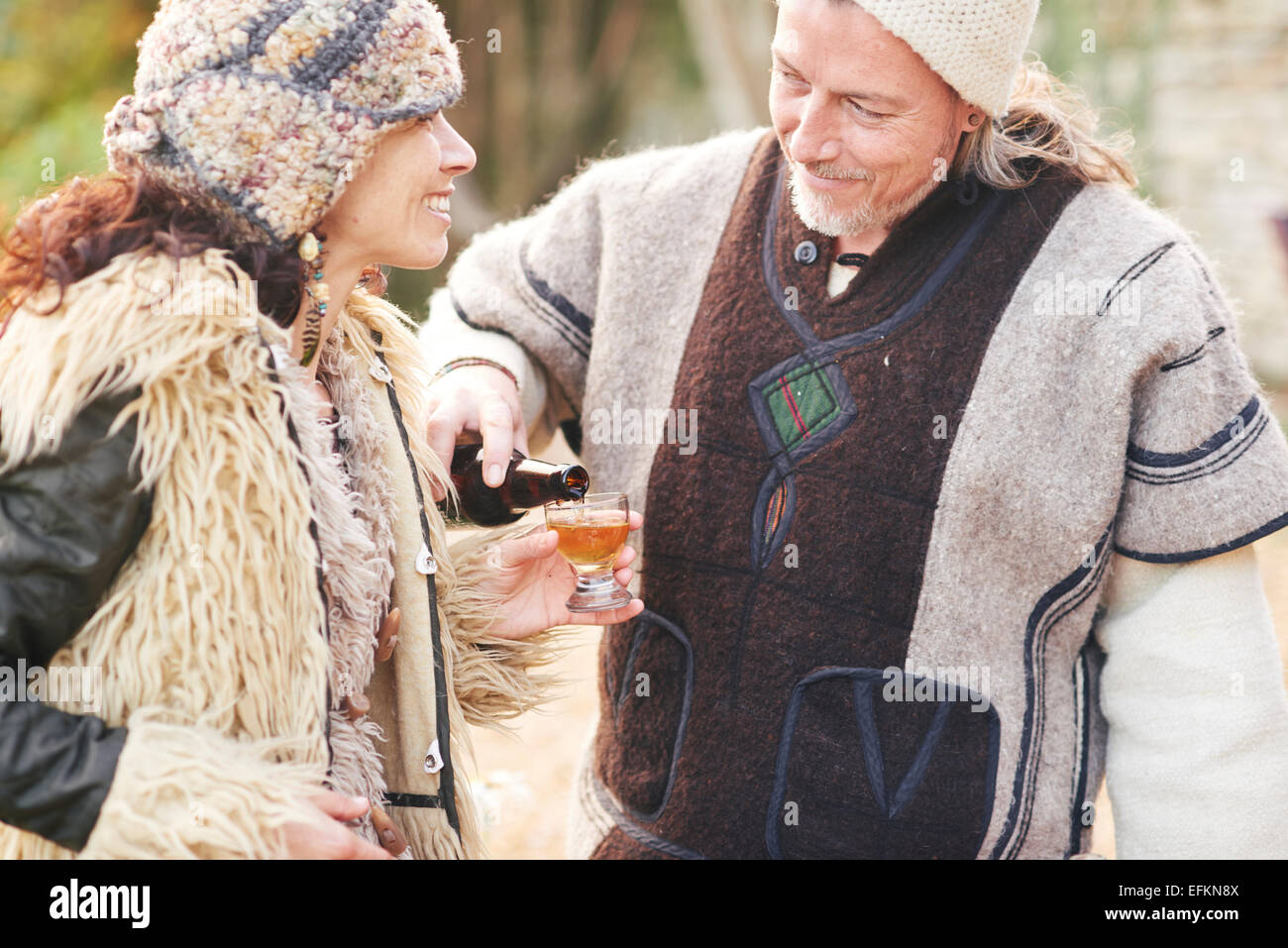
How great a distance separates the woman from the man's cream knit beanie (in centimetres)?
79

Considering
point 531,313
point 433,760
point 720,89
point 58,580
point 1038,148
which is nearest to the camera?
point 58,580

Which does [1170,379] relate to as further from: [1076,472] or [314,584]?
[314,584]

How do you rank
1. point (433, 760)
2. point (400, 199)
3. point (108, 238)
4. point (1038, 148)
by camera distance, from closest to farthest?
point (108, 238) → point (400, 199) → point (433, 760) → point (1038, 148)

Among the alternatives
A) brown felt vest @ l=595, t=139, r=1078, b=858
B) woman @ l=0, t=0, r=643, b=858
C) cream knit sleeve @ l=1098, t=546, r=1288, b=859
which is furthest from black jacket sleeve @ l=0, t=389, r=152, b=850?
cream knit sleeve @ l=1098, t=546, r=1288, b=859

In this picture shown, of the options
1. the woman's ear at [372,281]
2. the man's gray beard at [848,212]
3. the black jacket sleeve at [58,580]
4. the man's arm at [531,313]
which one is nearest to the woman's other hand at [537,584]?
the man's arm at [531,313]

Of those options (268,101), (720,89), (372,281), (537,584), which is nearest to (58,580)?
(268,101)

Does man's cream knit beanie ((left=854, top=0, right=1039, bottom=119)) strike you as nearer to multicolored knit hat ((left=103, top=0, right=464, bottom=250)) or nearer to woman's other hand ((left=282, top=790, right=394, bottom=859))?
multicolored knit hat ((left=103, top=0, right=464, bottom=250))

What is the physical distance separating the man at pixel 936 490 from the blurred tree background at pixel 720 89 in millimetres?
4508

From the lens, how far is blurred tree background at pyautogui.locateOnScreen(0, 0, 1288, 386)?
26.0 ft

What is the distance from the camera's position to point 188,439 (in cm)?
170

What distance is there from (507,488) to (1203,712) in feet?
4.50

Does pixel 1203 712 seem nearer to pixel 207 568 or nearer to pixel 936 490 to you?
pixel 936 490

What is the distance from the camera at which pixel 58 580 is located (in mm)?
1635
